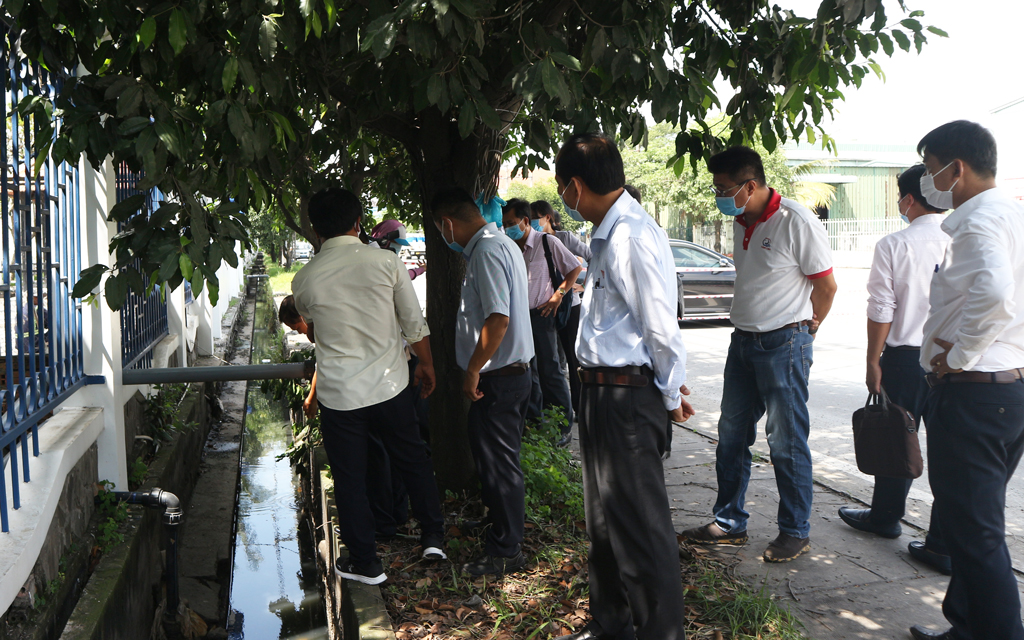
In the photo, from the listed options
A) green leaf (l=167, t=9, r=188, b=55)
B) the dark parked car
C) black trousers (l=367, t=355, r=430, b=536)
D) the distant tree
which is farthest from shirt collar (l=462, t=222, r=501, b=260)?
the dark parked car

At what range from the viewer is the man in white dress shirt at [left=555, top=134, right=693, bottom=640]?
8.87 ft

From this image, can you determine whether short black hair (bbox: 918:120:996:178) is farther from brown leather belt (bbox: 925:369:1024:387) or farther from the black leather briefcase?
the black leather briefcase

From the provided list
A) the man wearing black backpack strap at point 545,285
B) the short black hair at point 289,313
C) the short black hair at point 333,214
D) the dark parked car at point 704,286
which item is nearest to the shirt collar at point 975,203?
the short black hair at point 333,214

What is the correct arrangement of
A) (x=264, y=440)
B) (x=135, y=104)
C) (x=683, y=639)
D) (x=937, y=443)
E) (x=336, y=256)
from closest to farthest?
(x=135, y=104) → (x=683, y=639) → (x=937, y=443) → (x=336, y=256) → (x=264, y=440)

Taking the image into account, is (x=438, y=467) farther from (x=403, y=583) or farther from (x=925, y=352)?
(x=925, y=352)

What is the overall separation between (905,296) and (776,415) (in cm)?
91

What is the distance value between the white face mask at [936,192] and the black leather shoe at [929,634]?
1.61 meters

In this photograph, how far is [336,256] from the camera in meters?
3.58

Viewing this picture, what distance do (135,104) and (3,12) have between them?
0.85 m

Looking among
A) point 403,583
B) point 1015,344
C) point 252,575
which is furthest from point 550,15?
point 252,575

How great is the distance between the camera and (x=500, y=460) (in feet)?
12.0

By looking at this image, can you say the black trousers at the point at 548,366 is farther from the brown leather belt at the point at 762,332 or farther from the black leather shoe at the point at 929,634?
the black leather shoe at the point at 929,634

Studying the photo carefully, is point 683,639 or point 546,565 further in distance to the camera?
point 546,565

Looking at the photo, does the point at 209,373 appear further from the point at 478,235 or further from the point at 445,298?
the point at 478,235
